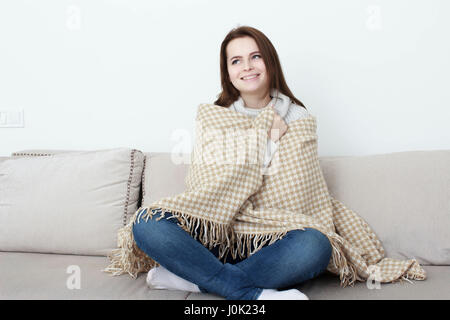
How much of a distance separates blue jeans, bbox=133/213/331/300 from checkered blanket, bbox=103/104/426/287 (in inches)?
2.1

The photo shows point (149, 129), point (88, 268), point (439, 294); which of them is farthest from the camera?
point (149, 129)

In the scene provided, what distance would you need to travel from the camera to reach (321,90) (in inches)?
62.2

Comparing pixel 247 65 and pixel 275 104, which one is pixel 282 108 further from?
pixel 247 65

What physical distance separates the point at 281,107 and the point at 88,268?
2.49 feet

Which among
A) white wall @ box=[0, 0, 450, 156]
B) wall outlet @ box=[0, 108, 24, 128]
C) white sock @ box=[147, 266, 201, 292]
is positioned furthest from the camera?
wall outlet @ box=[0, 108, 24, 128]

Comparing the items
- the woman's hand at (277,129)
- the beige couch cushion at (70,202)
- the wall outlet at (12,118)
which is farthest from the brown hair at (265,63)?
the wall outlet at (12,118)

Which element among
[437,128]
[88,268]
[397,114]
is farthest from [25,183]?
[437,128]

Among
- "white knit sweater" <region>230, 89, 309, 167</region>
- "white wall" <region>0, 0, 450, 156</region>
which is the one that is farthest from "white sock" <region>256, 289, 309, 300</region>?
"white wall" <region>0, 0, 450, 156</region>

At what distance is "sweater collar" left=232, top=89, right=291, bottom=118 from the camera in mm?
1295

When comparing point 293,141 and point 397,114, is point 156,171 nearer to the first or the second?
point 293,141

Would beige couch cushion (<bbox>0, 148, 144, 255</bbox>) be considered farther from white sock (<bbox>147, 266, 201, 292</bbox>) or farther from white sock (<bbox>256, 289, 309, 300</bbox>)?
white sock (<bbox>256, 289, 309, 300</bbox>)

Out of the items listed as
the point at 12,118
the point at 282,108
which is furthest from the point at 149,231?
the point at 12,118

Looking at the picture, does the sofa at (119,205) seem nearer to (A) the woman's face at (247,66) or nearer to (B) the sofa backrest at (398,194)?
(B) the sofa backrest at (398,194)

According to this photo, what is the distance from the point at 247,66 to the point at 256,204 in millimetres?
454
